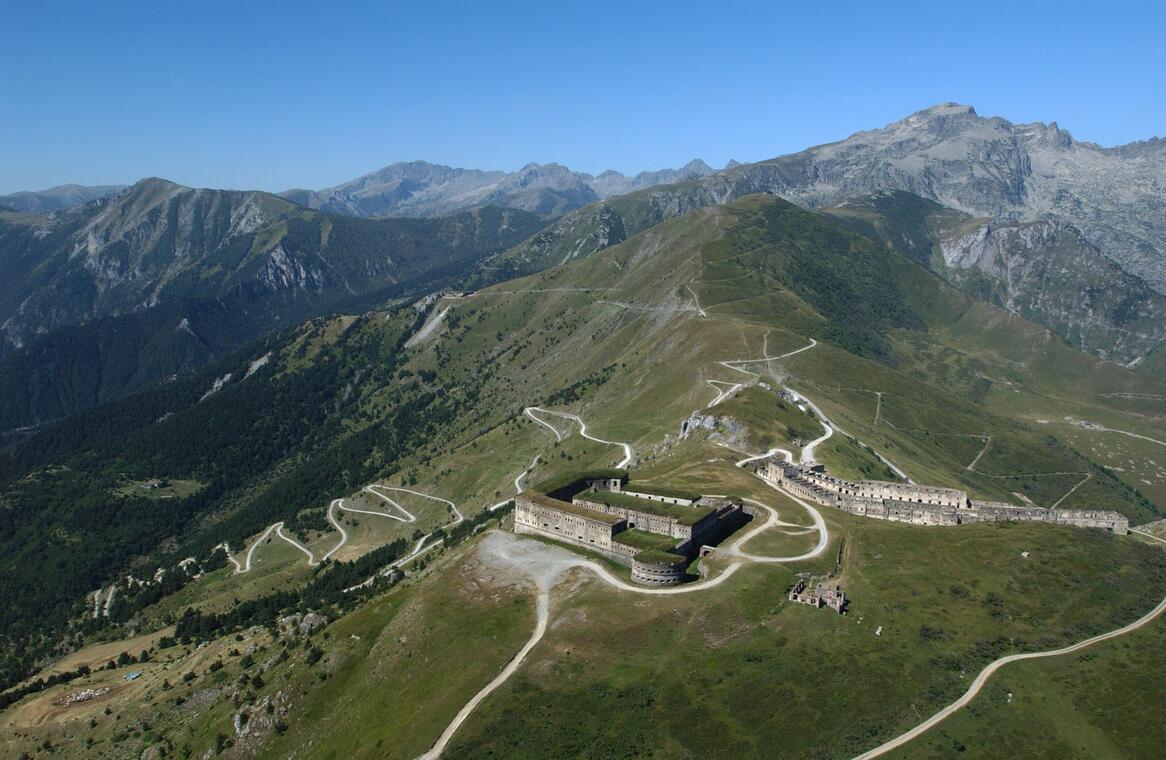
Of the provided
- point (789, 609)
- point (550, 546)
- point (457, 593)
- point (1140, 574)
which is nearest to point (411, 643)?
point (457, 593)

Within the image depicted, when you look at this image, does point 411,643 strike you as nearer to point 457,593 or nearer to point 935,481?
point 457,593

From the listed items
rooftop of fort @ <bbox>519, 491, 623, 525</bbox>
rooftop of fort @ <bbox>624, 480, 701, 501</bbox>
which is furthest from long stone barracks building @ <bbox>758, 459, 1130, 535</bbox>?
rooftop of fort @ <bbox>519, 491, 623, 525</bbox>

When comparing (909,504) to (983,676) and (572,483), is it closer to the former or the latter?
(983,676)

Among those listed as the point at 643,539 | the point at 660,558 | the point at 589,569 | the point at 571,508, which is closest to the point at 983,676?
the point at 660,558

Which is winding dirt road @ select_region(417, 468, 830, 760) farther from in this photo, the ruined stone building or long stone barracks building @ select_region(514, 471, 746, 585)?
the ruined stone building

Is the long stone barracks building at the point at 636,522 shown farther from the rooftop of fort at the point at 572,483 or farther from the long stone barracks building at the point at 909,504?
the long stone barracks building at the point at 909,504

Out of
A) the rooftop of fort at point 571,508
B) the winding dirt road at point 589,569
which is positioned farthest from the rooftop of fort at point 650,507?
the winding dirt road at point 589,569
